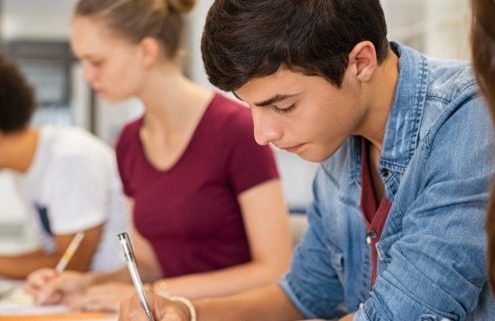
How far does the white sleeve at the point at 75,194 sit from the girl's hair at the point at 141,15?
439 millimetres

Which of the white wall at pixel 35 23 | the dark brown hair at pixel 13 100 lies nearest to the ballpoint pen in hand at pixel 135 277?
the dark brown hair at pixel 13 100

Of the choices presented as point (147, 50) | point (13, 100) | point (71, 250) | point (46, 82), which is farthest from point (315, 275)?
point (46, 82)

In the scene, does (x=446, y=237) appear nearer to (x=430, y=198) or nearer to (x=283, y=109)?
(x=430, y=198)

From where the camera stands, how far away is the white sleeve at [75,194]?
187cm

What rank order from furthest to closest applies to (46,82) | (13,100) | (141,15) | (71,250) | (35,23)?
1. (35,23)
2. (46,82)
3. (13,100)
4. (71,250)
5. (141,15)

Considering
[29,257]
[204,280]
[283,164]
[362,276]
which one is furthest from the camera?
[283,164]

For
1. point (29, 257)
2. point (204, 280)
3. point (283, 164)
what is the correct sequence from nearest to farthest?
1. point (204, 280)
2. point (29, 257)
3. point (283, 164)

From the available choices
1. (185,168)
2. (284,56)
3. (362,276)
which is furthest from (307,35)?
(185,168)

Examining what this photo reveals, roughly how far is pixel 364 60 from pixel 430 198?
0.62ft

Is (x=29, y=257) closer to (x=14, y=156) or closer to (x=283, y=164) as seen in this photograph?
(x=14, y=156)

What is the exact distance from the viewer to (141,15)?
5.32 feet

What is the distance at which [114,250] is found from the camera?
1.98 m

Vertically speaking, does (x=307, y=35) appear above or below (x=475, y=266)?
above

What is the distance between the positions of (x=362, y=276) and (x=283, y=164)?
8.67 ft
